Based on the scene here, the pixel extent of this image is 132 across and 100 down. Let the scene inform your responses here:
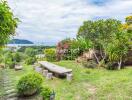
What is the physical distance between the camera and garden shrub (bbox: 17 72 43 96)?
12.1m

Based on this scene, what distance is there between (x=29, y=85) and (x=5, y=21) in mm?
6164

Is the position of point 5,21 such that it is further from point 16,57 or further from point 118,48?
point 16,57

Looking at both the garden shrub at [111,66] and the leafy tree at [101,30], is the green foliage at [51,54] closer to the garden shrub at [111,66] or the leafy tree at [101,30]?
the leafy tree at [101,30]

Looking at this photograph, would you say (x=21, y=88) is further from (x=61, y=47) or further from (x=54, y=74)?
(x=61, y=47)

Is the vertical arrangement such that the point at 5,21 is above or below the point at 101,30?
below

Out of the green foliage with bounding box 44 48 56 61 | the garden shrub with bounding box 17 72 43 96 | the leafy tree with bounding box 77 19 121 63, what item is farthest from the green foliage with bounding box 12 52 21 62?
the garden shrub with bounding box 17 72 43 96

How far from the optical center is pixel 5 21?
6379 mm

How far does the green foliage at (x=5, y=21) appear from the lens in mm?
6215

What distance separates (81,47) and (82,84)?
13165mm

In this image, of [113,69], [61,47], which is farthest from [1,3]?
[61,47]

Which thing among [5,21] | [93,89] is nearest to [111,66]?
[93,89]

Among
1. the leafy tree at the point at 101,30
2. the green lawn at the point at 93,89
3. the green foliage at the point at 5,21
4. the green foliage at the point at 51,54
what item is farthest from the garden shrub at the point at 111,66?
the green foliage at the point at 5,21

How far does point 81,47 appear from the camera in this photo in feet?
88.7

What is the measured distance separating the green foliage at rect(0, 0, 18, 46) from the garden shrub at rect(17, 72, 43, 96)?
203 inches
